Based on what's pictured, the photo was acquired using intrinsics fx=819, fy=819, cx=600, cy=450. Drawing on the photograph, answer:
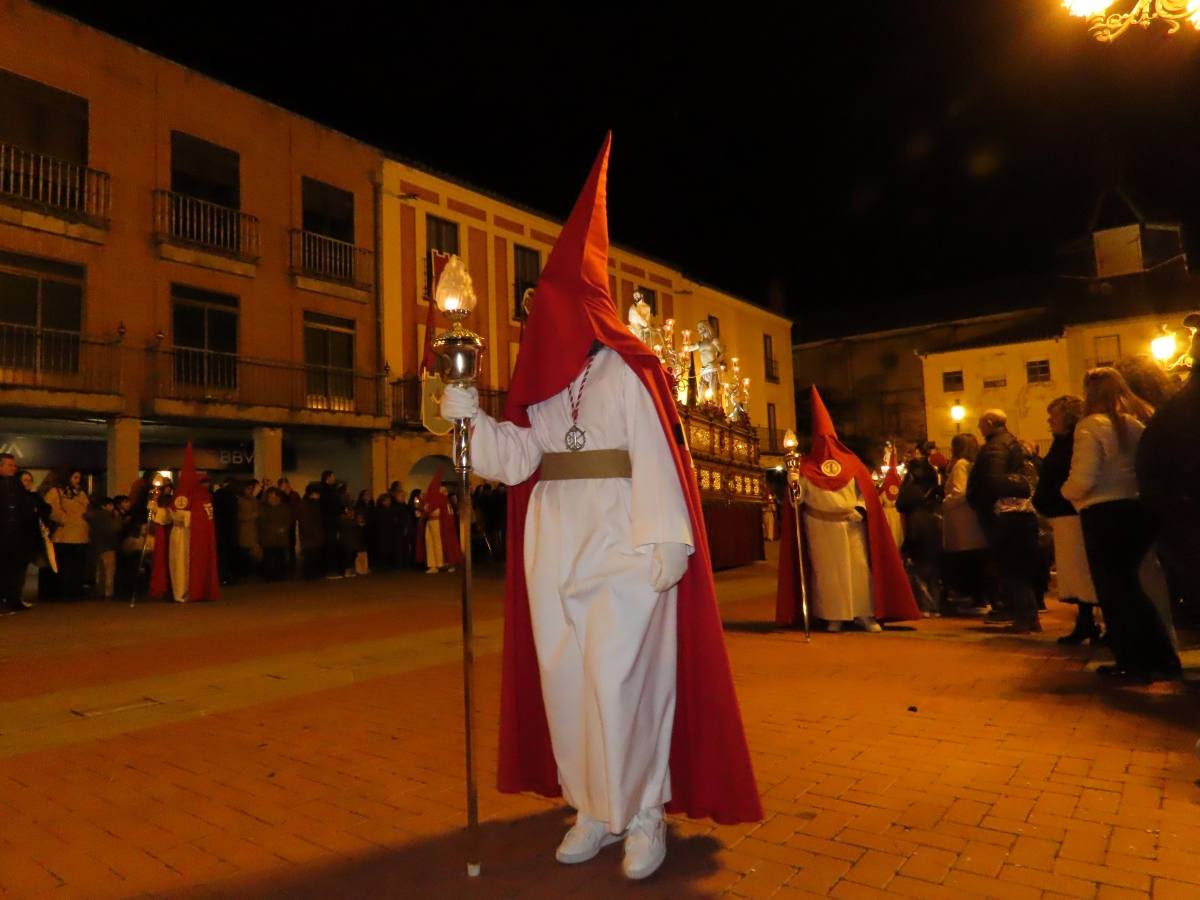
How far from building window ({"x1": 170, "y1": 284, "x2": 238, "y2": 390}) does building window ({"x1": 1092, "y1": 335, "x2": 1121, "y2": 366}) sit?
106ft

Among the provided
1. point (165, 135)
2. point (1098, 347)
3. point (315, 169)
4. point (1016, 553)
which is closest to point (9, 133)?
point (165, 135)

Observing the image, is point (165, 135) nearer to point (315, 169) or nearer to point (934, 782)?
point (315, 169)

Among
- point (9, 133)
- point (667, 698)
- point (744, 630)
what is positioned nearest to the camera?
point (667, 698)

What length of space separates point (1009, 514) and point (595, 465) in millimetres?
5431

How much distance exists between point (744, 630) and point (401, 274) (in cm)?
1633

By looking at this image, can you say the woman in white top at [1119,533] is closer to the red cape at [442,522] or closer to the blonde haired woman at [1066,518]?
the blonde haired woman at [1066,518]

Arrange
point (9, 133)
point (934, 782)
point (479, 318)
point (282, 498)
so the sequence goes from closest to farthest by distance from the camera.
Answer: point (934, 782) → point (282, 498) → point (9, 133) → point (479, 318)

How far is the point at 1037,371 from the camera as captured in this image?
36094 millimetres

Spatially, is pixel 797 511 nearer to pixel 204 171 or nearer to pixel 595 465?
pixel 595 465

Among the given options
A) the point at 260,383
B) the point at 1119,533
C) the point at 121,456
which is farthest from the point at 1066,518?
the point at 260,383

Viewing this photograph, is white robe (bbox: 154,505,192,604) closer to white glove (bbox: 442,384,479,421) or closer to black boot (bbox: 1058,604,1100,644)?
white glove (bbox: 442,384,479,421)

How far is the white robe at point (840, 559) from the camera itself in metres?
7.51

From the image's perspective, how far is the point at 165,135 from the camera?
17.2 metres

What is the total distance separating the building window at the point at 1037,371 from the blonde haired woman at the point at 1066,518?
1312 inches
